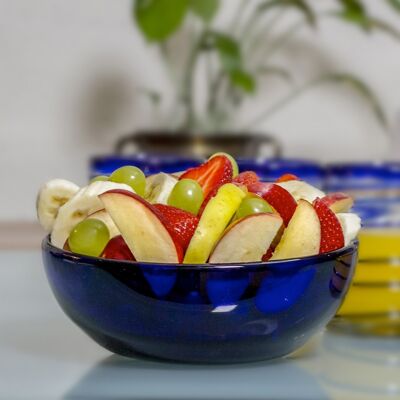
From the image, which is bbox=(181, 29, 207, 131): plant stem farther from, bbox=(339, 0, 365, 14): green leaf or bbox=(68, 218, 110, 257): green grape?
bbox=(68, 218, 110, 257): green grape

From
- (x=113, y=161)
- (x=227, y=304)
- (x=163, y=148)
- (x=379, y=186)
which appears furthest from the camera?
(x=163, y=148)

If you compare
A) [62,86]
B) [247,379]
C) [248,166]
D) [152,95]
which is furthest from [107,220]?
[62,86]

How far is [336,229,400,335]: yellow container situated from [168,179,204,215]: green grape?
0.17 meters

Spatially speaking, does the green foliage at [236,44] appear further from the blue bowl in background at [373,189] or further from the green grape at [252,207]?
the green grape at [252,207]

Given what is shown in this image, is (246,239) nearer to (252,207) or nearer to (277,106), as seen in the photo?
(252,207)

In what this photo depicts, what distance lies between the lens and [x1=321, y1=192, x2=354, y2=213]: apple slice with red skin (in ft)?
1.91

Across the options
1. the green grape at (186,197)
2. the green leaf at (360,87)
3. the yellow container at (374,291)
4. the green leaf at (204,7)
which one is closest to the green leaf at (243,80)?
the green leaf at (204,7)

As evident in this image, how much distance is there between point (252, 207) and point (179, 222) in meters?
0.05

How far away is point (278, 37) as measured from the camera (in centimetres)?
184

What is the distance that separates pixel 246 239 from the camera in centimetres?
49

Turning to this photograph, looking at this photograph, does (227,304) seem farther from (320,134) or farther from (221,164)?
(320,134)

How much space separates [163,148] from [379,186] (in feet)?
2.69

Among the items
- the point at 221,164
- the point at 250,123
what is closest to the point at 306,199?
the point at 221,164

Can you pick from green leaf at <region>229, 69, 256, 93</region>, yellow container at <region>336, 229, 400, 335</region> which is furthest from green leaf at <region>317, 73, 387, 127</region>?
yellow container at <region>336, 229, 400, 335</region>
